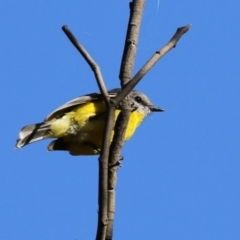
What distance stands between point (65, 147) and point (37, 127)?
22.4 inches

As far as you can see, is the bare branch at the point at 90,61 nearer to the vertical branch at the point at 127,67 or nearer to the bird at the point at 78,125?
the vertical branch at the point at 127,67

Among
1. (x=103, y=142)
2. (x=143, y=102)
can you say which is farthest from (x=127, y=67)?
(x=143, y=102)

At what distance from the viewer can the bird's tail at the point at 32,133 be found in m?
5.68

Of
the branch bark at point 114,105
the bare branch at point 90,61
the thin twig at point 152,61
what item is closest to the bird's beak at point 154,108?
the branch bark at point 114,105

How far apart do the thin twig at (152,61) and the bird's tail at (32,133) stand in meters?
2.90

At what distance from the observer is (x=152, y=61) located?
2.97 m

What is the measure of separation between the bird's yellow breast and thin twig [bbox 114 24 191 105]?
2824 millimetres

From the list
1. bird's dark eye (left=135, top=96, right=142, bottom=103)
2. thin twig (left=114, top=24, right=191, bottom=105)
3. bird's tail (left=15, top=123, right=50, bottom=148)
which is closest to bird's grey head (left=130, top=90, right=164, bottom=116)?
bird's dark eye (left=135, top=96, right=142, bottom=103)

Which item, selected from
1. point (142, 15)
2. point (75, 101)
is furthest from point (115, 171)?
point (75, 101)

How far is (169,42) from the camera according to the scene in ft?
10.2

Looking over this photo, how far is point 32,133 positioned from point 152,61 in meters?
3.09

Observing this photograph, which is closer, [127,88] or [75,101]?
[127,88]

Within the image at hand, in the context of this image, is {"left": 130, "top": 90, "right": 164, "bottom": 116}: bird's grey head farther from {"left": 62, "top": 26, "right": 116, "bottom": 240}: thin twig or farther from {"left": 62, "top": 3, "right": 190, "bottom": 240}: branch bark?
{"left": 62, "top": 26, "right": 116, "bottom": 240}: thin twig

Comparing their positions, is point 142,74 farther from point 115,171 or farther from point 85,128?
point 85,128
